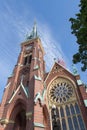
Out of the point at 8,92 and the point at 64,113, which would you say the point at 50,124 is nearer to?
the point at 64,113

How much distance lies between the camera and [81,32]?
8977 mm

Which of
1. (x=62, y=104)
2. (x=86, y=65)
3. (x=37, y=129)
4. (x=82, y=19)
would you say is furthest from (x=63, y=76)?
(x=82, y=19)

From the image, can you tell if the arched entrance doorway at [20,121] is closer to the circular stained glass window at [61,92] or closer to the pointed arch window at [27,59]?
the circular stained glass window at [61,92]

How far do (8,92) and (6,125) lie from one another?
5.45 meters

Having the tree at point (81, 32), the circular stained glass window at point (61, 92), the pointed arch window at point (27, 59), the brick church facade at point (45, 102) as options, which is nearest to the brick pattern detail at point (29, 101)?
the brick church facade at point (45, 102)

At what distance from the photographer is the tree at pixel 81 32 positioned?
8.83 metres

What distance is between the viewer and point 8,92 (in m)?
21.7

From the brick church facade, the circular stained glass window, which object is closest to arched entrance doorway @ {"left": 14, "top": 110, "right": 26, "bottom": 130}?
the brick church facade

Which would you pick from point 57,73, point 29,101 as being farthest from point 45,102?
point 57,73

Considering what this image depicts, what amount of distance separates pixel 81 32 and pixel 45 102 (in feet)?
41.8

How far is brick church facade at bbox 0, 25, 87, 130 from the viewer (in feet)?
55.7

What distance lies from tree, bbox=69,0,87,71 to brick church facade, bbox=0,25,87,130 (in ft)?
25.3

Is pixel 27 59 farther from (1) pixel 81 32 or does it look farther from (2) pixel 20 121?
(1) pixel 81 32

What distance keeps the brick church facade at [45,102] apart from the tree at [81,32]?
25.3ft
